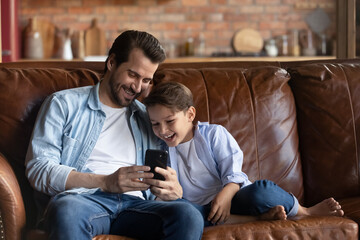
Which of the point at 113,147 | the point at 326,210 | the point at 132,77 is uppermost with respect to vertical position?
the point at 132,77

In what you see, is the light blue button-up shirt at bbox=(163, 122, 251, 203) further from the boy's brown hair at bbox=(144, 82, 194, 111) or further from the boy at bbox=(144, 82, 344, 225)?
the boy's brown hair at bbox=(144, 82, 194, 111)

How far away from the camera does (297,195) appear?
232cm

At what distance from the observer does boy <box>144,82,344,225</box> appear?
1891 millimetres

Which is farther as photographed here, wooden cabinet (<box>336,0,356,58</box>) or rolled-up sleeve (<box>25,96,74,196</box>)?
wooden cabinet (<box>336,0,356,58</box>)

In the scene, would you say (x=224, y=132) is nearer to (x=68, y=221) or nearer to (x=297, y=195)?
(x=297, y=195)

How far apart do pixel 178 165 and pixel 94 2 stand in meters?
3.75

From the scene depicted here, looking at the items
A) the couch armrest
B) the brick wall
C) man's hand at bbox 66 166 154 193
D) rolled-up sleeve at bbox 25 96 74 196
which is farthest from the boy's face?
the brick wall

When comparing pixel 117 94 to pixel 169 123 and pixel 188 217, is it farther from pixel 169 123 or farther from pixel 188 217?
pixel 188 217

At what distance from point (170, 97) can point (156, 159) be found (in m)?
0.28

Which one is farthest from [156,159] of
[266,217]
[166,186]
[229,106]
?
[229,106]

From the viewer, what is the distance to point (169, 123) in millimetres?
2010

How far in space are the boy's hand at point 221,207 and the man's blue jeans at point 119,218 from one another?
0.15 m

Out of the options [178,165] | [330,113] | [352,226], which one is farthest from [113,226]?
[330,113]

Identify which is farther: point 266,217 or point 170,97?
point 170,97
